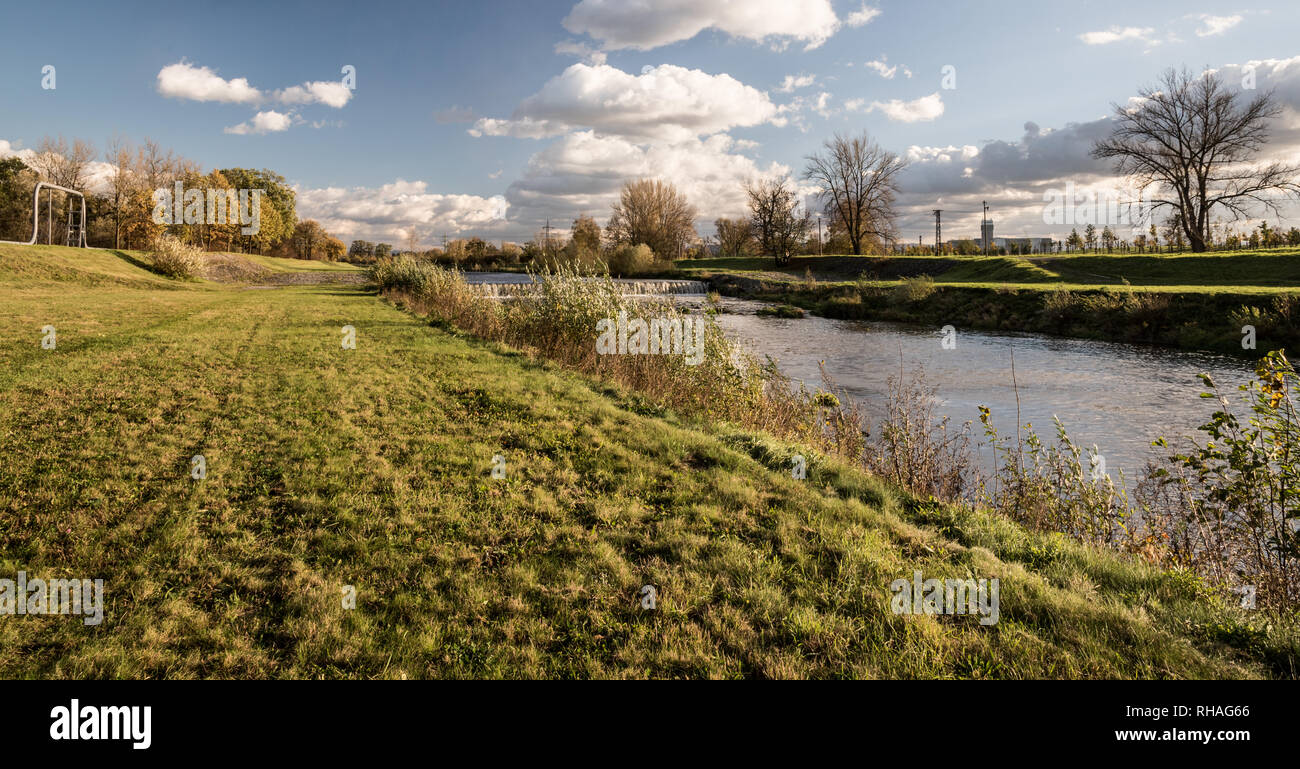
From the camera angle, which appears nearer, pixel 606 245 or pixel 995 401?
pixel 995 401

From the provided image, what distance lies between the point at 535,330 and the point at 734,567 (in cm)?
1035

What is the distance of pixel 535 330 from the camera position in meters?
13.7

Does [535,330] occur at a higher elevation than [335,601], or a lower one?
higher

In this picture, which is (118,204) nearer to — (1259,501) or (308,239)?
(308,239)

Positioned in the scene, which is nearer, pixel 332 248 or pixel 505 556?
pixel 505 556

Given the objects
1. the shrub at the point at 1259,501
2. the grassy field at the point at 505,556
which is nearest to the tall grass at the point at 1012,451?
the shrub at the point at 1259,501

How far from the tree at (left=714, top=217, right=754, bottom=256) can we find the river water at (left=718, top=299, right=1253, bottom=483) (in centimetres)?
6145

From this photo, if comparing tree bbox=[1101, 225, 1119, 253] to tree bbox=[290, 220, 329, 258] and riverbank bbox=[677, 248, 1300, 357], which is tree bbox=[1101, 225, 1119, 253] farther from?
tree bbox=[290, 220, 329, 258]

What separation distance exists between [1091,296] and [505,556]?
24.5 m

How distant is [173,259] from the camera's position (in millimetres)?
33000

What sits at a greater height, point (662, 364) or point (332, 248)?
point (332, 248)

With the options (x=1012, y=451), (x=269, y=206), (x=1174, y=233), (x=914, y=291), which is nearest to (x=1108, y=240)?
(x=1174, y=233)

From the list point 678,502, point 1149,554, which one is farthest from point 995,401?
point 678,502
